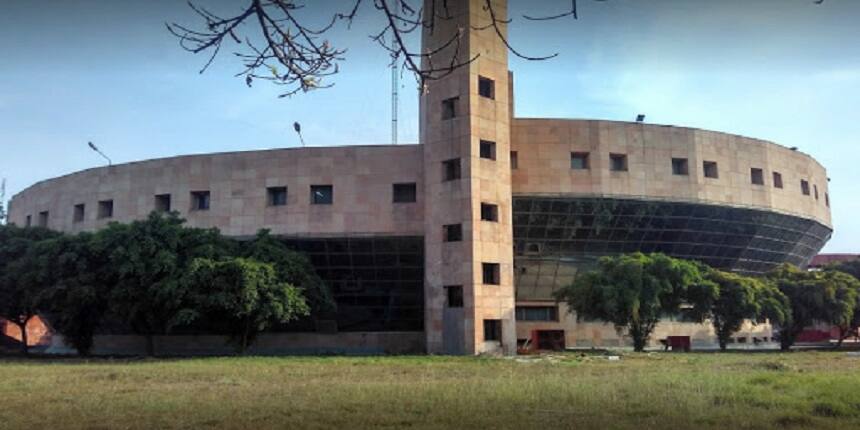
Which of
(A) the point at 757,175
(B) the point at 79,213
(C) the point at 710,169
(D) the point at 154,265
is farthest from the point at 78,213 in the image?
(A) the point at 757,175

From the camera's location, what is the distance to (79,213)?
4075cm

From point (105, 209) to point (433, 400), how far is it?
3420cm

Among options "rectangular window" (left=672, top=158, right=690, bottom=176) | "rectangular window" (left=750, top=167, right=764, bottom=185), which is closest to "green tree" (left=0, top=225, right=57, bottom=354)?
"rectangular window" (left=672, top=158, right=690, bottom=176)

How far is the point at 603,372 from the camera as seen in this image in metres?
18.0

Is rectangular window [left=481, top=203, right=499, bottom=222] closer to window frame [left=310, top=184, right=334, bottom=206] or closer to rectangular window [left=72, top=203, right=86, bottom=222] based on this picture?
window frame [left=310, top=184, right=334, bottom=206]

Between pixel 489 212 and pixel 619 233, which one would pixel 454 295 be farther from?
pixel 619 233

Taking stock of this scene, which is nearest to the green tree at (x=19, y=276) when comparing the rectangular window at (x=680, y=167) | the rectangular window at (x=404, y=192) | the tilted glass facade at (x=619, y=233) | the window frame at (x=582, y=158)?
the rectangular window at (x=404, y=192)

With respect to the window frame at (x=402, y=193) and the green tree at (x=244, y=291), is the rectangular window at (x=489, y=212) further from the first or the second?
the green tree at (x=244, y=291)

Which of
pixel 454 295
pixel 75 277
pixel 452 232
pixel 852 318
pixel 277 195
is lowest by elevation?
pixel 852 318

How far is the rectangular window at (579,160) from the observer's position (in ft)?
118

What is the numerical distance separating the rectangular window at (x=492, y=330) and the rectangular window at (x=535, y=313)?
7616 mm

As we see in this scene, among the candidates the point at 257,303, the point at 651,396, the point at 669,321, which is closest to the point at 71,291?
the point at 257,303

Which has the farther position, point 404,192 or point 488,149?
point 404,192

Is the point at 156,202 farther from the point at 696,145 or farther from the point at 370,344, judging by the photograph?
the point at 696,145
